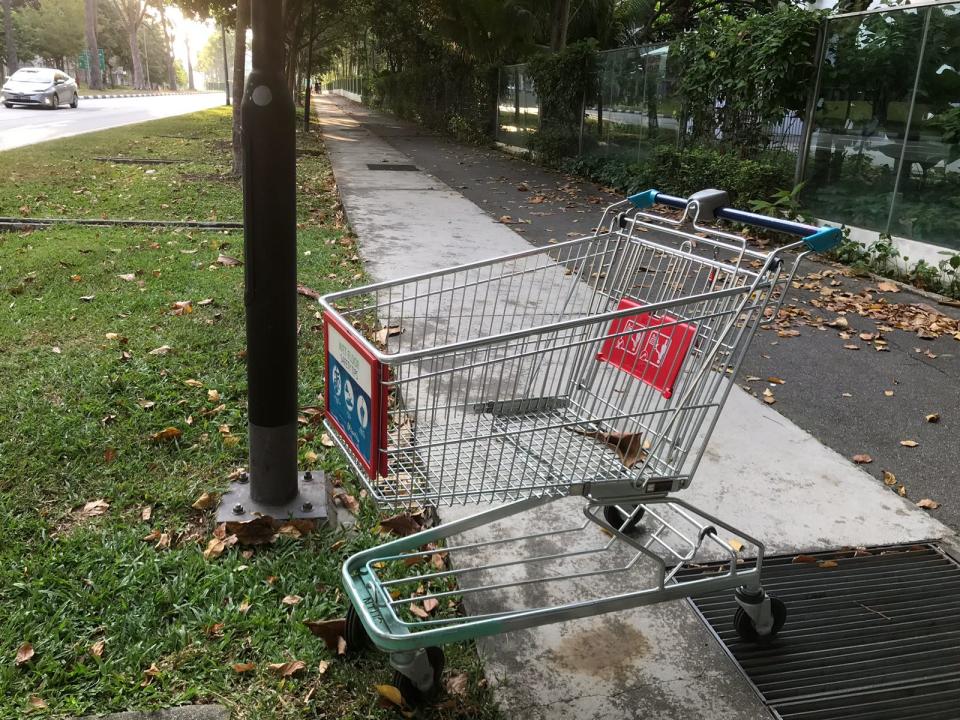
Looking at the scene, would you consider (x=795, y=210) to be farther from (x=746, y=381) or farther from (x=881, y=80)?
(x=746, y=381)

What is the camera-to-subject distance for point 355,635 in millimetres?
2574

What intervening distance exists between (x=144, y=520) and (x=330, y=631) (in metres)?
1.09

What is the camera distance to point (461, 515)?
3451 millimetres

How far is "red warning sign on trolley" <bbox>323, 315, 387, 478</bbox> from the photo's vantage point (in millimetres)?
2254

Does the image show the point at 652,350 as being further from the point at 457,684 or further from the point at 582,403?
the point at 457,684

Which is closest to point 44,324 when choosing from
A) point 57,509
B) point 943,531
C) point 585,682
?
point 57,509

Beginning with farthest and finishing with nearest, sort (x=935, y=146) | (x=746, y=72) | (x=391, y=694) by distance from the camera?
(x=746, y=72), (x=935, y=146), (x=391, y=694)

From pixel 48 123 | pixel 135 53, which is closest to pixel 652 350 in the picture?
pixel 48 123

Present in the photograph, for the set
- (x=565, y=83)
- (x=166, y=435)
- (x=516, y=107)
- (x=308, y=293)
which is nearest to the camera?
(x=166, y=435)

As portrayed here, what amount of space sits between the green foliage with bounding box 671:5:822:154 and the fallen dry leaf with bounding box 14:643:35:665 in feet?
31.3

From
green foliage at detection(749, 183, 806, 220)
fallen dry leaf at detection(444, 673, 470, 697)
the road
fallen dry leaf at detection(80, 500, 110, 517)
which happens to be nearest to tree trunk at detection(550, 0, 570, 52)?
green foliage at detection(749, 183, 806, 220)

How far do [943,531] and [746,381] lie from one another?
1839 millimetres

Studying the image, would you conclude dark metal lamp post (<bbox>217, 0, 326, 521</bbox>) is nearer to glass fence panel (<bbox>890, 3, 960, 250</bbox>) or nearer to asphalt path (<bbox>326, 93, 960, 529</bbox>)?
asphalt path (<bbox>326, 93, 960, 529</bbox>)

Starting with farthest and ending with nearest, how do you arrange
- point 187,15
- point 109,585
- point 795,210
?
1. point 187,15
2. point 795,210
3. point 109,585
